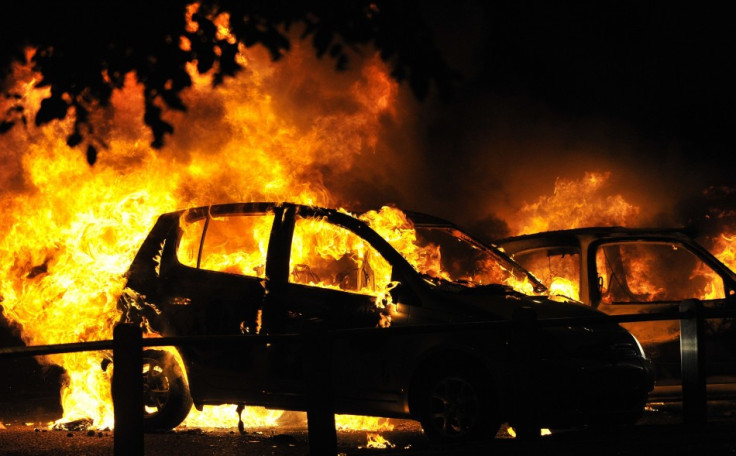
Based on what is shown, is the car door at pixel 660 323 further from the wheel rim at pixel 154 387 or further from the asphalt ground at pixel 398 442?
the wheel rim at pixel 154 387

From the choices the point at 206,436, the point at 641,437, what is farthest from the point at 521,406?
the point at 206,436

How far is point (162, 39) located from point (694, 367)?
4.93 metres

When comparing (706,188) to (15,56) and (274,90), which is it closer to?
(274,90)

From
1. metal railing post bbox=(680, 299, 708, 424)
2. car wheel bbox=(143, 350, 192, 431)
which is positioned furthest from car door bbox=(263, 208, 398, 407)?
metal railing post bbox=(680, 299, 708, 424)

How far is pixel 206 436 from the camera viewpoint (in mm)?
9227

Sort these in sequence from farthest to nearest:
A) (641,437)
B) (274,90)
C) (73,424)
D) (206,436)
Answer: (274,90) → (73,424) → (206,436) → (641,437)

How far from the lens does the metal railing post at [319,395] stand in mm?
7348

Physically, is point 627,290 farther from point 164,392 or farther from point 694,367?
point 164,392

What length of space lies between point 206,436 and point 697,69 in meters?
17.6

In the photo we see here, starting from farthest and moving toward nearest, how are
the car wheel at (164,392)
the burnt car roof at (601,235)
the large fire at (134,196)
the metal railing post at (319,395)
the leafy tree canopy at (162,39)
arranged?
the burnt car roof at (601,235) < the large fire at (134,196) < the car wheel at (164,392) < the metal railing post at (319,395) < the leafy tree canopy at (162,39)

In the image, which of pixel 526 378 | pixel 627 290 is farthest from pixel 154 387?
pixel 627 290

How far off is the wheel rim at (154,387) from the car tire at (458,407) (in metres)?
2.47

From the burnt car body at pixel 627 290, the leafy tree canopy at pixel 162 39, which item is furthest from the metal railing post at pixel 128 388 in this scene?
the burnt car body at pixel 627 290

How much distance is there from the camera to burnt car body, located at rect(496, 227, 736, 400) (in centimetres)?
1023
